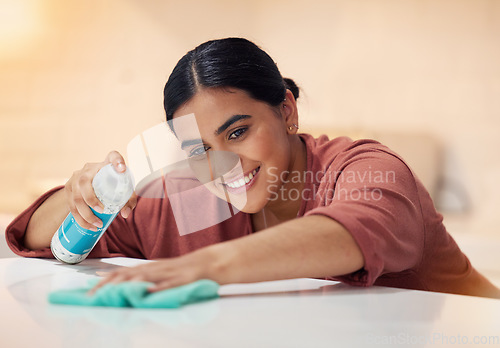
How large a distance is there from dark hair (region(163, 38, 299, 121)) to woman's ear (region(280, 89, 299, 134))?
2.0 inches

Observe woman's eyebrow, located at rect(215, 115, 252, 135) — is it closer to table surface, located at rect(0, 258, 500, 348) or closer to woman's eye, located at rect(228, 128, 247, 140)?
woman's eye, located at rect(228, 128, 247, 140)

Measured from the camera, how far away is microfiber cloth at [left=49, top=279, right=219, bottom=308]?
17.0 inches

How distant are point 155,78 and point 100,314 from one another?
186 cm

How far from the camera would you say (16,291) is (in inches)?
20.3

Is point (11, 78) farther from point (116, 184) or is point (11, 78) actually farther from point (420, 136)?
point (116, 184)

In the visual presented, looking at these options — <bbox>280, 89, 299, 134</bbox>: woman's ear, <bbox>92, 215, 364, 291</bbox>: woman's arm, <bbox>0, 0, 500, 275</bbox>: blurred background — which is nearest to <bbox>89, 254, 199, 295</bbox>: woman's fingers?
<bbox>92, 215, 364, 291</bbox>: woman's arm

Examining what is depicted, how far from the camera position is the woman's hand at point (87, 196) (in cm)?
60

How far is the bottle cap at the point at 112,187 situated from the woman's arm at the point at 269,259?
0.14 meters

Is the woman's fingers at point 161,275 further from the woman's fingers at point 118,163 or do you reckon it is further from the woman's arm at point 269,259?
the woman's fingers at point 118,163

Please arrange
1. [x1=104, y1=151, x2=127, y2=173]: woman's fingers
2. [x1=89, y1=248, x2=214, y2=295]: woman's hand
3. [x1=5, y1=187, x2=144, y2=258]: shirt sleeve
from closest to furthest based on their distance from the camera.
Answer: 1. [x1=89, y1=248, x2=214, y2=295]: woman's hand
2. [x1=104, y1=151, x2=127, y2=173]: woman's fingers
3. [x1=5, y1=187, x2=144, y2=258]: shirt sleeve

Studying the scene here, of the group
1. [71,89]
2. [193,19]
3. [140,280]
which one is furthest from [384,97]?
[140,280]

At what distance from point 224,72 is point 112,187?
0.97 feet

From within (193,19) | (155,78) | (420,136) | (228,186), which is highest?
(193,19)

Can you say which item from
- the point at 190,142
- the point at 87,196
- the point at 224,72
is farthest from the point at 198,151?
the point at 87,196
